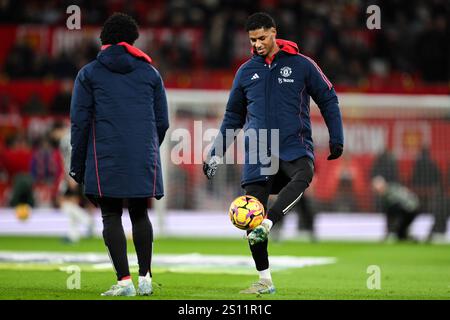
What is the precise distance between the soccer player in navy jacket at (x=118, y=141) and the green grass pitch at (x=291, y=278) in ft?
1.43

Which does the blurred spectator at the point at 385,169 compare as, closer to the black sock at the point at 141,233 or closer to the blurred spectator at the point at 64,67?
the blurred spectator at the point at 64,67

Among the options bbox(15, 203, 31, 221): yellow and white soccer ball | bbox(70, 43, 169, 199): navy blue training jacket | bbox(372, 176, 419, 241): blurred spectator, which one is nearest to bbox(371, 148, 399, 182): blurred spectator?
bbox(372, 176, 419, 241): blurred spectator

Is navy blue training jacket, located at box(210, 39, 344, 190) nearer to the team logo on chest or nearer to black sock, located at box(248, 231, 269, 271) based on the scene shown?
the team logo on chest

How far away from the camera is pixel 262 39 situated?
8289 mm

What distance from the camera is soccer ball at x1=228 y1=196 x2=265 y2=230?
7887 millimetres

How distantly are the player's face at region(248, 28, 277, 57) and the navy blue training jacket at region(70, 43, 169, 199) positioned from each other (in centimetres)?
95

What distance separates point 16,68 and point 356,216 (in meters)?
10.3

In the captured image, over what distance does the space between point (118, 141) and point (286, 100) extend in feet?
4.64

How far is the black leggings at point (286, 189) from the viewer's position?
8133 millimetres

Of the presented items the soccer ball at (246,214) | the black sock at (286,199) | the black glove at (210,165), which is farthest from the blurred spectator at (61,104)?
the soccer ball at (246,214)

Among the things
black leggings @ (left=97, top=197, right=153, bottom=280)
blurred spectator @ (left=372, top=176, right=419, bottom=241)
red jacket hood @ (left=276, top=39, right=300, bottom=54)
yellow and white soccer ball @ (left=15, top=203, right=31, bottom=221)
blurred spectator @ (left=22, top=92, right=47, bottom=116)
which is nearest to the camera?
black leggings @ (left=97, top=197, right=153, bottom=280)


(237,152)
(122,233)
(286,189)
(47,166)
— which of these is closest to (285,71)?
(286,189)

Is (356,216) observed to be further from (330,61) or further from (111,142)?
(111,142)
